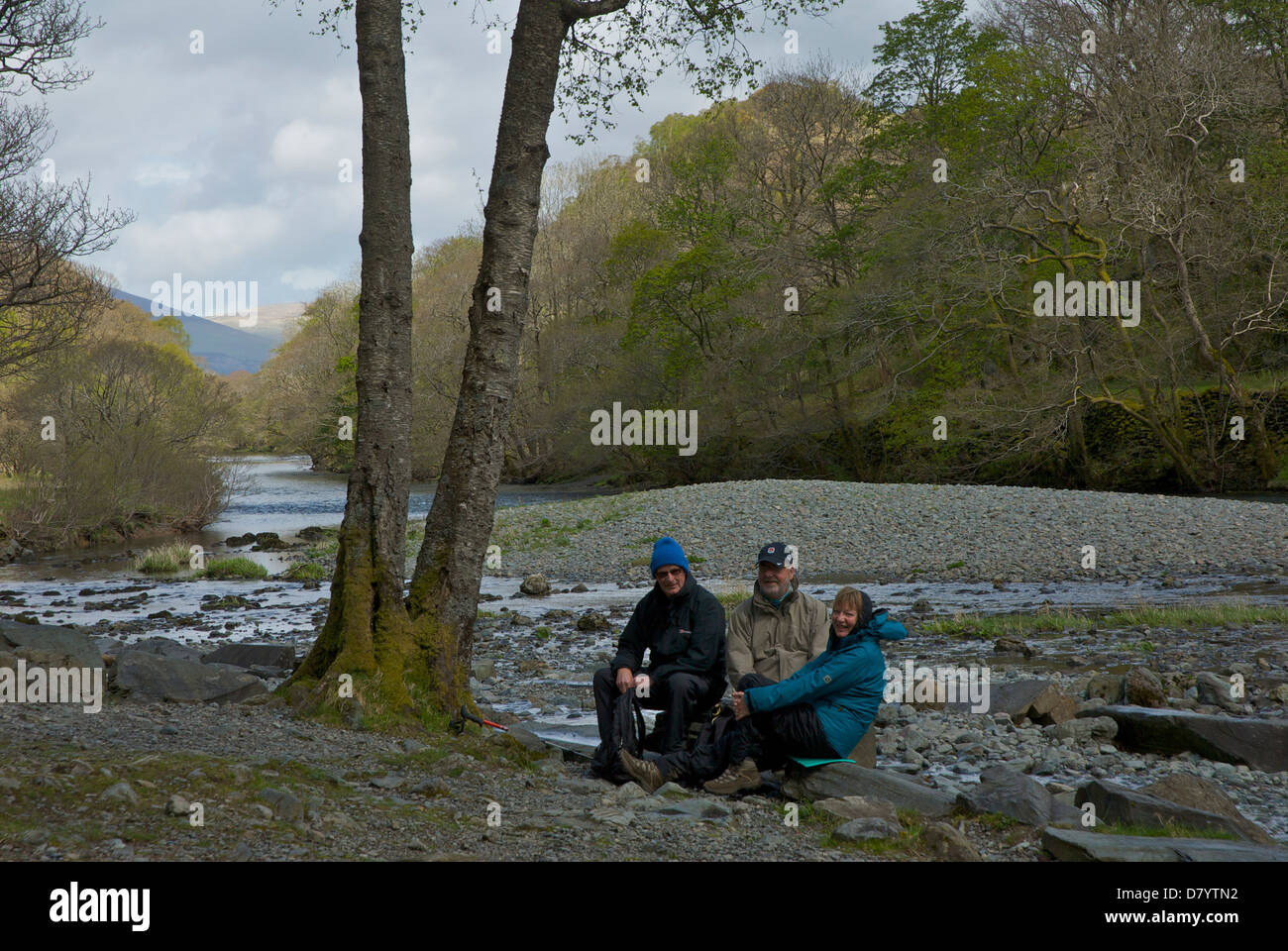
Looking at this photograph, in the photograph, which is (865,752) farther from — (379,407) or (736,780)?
(379,407)

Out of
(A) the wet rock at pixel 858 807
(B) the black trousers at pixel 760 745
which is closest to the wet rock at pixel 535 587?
(B) the black trousers at pixel 760 745

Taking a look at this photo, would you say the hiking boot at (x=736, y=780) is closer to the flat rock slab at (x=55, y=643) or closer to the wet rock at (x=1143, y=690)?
the wet rock at (x=1143, y=690)

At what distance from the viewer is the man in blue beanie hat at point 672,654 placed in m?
7.29

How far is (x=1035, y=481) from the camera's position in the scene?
3866 centimetres

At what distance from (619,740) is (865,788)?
1.71 metres

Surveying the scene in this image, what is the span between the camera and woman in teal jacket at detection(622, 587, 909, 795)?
6.64 metres

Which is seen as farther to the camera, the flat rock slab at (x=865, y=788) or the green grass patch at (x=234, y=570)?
the green grass patch at (x=234, y=570)

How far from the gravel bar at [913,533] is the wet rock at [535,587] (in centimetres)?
217

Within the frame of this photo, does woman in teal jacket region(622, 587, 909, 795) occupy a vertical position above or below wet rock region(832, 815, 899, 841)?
above

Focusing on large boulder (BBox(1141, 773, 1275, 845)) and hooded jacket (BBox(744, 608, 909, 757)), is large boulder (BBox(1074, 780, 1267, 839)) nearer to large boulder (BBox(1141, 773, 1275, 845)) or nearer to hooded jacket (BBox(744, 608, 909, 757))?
large boulder (BBox(1141, 773, 1275, 845))

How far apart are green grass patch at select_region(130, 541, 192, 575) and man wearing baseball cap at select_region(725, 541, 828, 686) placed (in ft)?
72.3

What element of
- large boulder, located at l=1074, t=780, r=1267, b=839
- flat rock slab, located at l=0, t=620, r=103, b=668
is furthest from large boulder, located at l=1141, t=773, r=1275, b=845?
flat rock slab, located at l=0, t=620, r=103, b=668

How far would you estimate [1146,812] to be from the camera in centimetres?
595

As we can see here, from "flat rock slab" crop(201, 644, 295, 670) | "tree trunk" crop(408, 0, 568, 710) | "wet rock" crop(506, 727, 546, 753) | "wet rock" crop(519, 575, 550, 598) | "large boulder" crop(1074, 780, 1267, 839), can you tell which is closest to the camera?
"large boulder" crop(1074, 780, 1267, 839)
